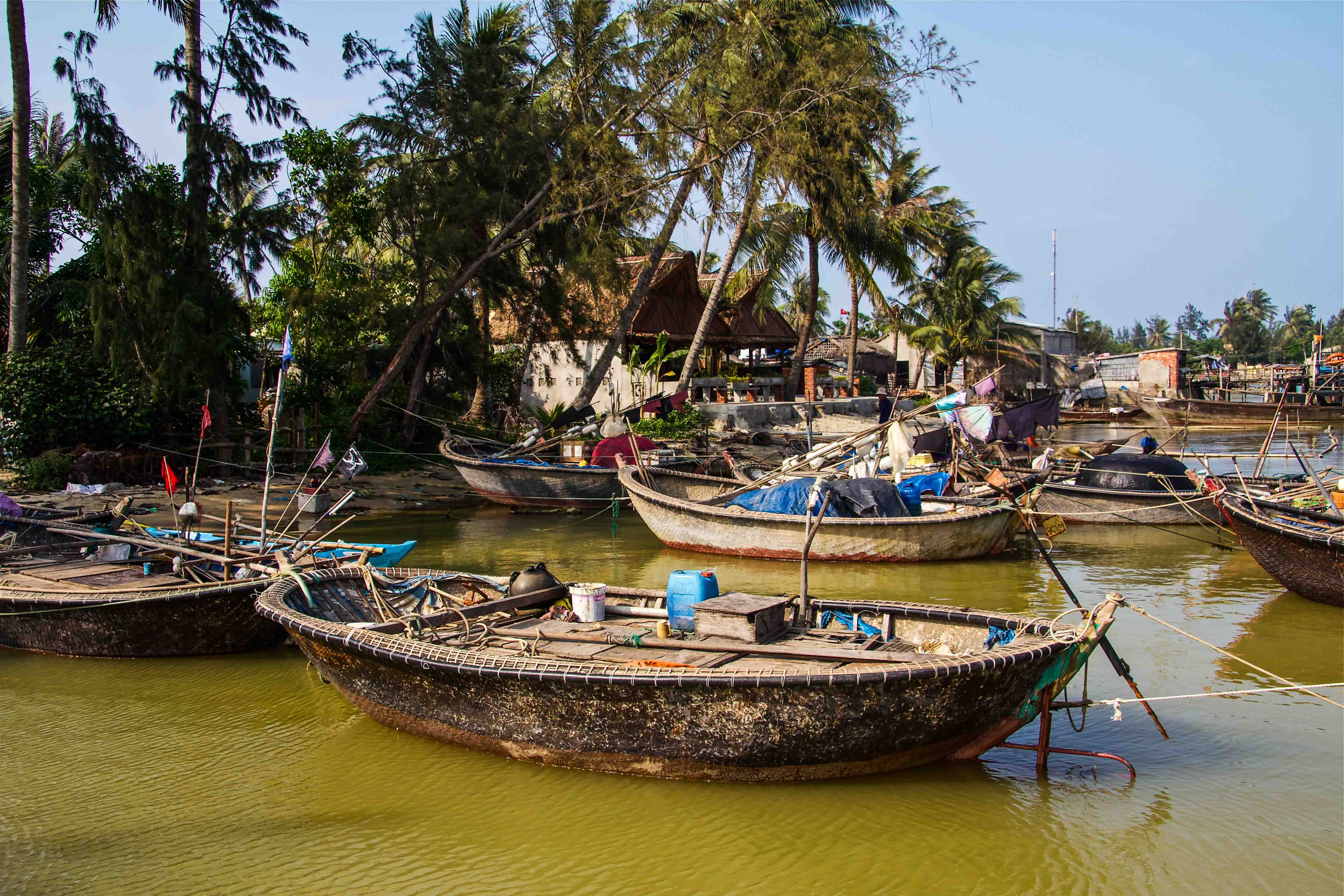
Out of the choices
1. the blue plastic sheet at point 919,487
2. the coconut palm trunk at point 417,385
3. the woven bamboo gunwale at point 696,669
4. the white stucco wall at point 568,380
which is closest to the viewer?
the woven bamboo gunwale at point 696,669

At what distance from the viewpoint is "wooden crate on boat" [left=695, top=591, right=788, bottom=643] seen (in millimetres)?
6918

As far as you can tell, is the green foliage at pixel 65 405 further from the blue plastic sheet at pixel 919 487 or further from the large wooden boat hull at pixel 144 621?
the blue plastic sheet at pixel 919 487

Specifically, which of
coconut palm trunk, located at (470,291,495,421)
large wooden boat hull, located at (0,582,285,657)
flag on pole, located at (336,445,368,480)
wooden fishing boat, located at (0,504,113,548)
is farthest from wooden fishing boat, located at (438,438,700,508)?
large wooden boat hull, located at (0,582,285,657)

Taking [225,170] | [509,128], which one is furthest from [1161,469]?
[225,170]

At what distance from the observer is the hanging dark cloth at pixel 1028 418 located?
19719 mm

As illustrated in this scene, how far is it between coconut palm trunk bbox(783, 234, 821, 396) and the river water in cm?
2202

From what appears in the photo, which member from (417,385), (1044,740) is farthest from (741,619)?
(417,385)

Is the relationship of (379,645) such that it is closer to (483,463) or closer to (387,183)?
(483,463)

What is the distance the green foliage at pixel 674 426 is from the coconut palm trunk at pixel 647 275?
1.79 m

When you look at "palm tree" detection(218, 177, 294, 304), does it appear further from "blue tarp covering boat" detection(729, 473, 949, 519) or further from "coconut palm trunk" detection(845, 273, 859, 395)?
"coconut palm trunk" detection(845, 273, 859, 395)

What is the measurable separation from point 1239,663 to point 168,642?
9.97 metres

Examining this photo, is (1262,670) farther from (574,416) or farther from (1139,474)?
(574,416)

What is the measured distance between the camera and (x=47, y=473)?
16.5 m

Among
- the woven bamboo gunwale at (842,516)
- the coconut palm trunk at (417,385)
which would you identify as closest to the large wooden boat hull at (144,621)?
the woven bamboo gunwale at (842,516)
